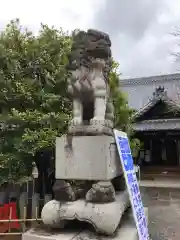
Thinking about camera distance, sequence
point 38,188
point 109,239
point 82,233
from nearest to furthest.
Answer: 1. point 109,239
2. point 82,233
3. point 38,188

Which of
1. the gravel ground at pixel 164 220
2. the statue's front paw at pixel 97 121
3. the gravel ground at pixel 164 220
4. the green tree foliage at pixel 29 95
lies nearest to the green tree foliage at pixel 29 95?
the green tree foliage at pixel 29 95

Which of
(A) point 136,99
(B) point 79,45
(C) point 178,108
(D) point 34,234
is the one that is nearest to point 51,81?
(B) point 79,45

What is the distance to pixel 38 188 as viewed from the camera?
675 centimetres

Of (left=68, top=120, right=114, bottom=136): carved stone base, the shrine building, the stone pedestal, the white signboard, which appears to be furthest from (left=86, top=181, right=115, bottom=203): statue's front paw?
the shrine building

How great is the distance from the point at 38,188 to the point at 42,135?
80.5 inches

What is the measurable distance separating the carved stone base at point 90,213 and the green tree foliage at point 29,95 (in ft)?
7.47

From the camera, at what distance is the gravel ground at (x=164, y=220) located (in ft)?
16.1

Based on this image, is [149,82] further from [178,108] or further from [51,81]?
[51,81]

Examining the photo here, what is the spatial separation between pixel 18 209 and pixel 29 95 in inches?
98.6

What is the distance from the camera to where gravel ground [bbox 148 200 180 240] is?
491cm

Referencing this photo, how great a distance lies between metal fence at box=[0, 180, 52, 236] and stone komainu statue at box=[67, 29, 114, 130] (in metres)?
2.12

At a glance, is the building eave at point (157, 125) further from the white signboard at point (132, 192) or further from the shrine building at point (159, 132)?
the white signboard at point (132, 192)

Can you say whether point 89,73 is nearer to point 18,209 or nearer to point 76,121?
point 76,121

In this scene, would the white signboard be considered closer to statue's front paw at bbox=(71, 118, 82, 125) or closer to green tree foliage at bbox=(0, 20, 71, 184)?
statue's front paw at bbox=(71, 118, 82, 125)
